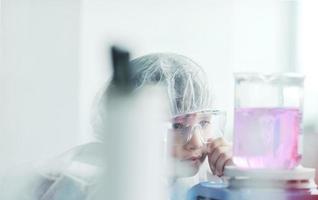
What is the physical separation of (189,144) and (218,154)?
1.7 inches

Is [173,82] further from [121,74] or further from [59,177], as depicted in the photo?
[59,177]

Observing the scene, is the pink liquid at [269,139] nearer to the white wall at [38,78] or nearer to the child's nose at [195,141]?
the child's nose at [195,141]

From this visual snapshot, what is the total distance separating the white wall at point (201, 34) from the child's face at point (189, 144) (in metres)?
0.05

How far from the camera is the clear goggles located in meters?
0.70

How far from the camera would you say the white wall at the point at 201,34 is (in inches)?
30.3

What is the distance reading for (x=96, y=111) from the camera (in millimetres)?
721

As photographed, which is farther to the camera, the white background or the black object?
the white background

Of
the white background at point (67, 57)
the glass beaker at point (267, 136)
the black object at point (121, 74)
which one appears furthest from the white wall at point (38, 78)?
the glass beaker at point (267, 136)

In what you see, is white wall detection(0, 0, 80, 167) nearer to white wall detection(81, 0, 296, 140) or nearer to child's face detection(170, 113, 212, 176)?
white wall detection(81, 0, 296, 140)

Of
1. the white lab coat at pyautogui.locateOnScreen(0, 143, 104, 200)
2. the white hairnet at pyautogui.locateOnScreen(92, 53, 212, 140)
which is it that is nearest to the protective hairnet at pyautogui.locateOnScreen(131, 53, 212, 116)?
the white hairnet at pyautogui.locateOnScreen(92, 53, 212, 140)

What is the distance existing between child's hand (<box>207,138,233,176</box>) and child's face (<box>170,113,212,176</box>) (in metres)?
0.01

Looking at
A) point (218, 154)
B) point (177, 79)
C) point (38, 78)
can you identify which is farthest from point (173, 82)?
point (38, 78)

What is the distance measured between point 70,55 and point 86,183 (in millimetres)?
212

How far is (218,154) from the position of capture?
0.70 meters
